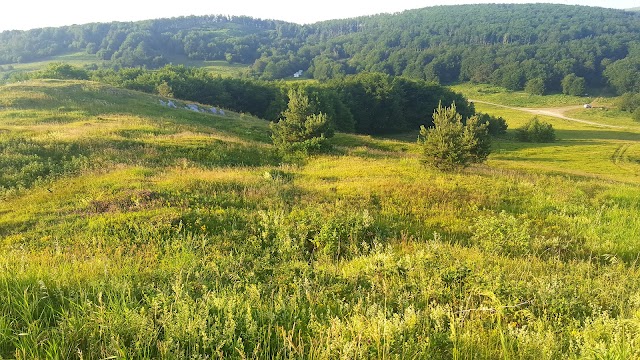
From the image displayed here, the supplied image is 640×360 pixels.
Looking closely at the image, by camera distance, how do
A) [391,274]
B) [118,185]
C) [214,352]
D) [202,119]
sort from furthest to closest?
[202,119] < [118,185] < [391,274] < [214,352]

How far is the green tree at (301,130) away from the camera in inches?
1022

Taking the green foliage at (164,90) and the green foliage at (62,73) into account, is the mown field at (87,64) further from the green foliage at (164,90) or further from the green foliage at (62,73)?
the green foliage at (164,90)

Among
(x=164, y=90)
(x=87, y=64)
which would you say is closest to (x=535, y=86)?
(x=164, y=90)

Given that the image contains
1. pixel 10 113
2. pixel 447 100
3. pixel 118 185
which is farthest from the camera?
pixel 447 100

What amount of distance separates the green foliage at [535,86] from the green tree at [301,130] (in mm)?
149079

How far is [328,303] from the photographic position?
4.33 metres

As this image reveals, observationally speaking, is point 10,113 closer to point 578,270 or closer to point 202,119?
point 202,119

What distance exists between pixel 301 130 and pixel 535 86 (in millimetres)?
152811

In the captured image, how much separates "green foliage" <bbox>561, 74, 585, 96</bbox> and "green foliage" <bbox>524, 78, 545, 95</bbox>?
853 centimetres

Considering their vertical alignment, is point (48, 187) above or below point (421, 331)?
below

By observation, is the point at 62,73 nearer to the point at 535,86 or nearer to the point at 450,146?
the point at 450,146

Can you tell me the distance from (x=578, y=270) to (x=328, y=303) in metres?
4.77

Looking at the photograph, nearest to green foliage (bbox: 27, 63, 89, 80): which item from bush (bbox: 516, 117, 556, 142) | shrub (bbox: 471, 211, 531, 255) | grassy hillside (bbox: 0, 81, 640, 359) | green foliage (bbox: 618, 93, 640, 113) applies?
grassy hillside (bbox: 0, 81, 640, 359)

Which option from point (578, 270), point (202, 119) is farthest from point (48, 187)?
point (202, 119)
